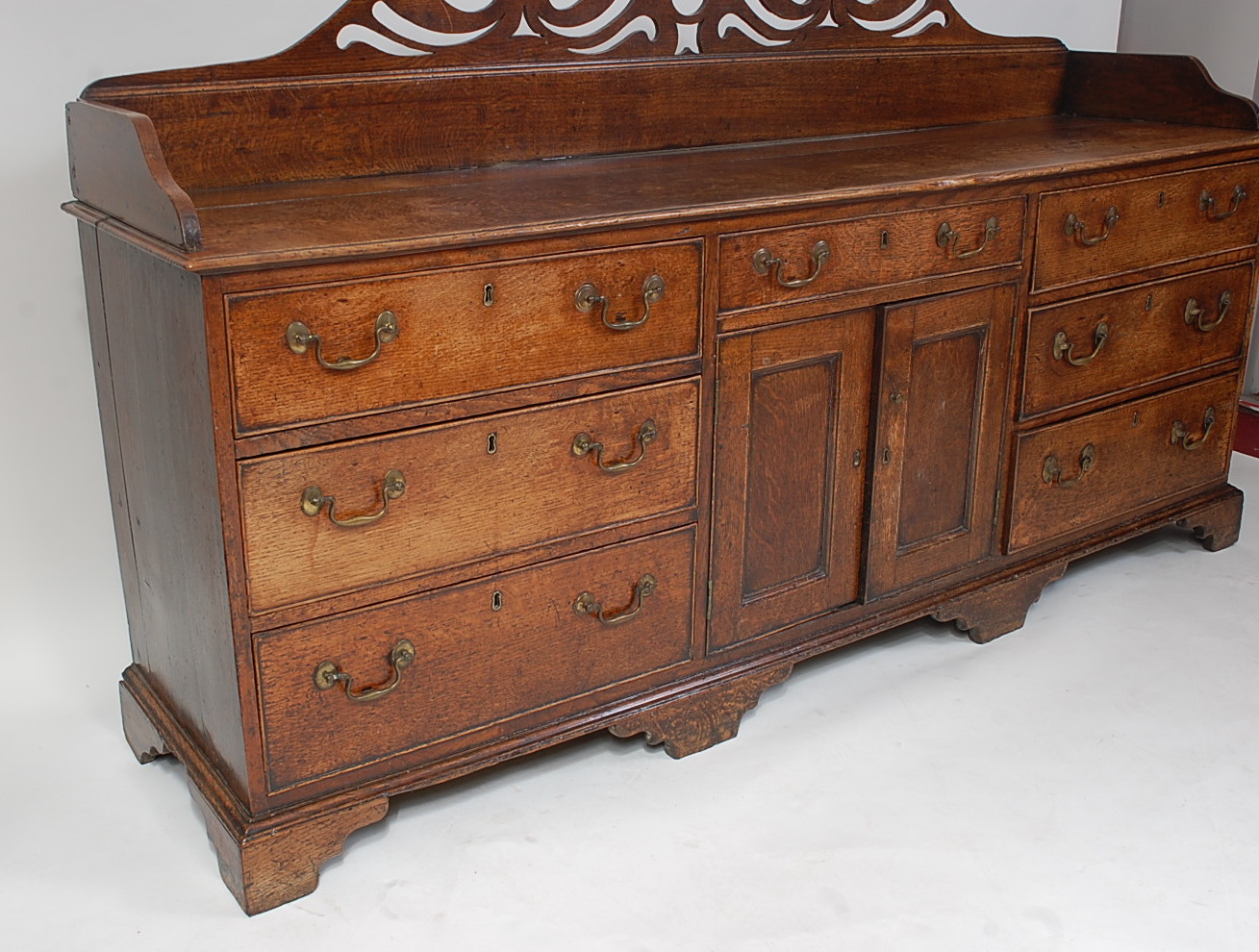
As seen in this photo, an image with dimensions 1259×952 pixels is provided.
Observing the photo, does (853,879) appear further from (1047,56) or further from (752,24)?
(1047,56)

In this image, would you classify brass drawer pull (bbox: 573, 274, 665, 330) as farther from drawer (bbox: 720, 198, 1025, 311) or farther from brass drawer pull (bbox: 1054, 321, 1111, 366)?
brass drawer pull (bbox: 1054, 321, 1111, 366)

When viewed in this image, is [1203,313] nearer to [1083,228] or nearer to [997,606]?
[1083,228]

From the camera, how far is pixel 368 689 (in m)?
2.18

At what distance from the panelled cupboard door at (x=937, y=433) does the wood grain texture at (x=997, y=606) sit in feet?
0.31

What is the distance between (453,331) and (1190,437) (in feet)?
6.62

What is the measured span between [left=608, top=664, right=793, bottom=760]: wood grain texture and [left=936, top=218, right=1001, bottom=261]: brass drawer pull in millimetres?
854

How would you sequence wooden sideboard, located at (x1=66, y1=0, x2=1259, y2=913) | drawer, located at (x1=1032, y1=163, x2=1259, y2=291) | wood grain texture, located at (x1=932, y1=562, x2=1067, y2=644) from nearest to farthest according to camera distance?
1. wooden sideboard, located at (x1=66, y1=0, x2=1259, y2=913)
2. drawer, located at (x1=1032, y1=163, x2=1259, y2=291)
3. wood grain texture, located at (x1=932, y1=562, x2=1067, y2=644)

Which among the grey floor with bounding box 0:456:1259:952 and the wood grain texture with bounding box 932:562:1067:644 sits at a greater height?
the wood grain texture with bounding box 932:562:1067:644

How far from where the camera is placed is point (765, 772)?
252cm

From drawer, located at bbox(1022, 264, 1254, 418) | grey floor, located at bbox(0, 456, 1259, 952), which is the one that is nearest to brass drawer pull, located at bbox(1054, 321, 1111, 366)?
drawer, located at bbox(1022, 264, 1254, 418)

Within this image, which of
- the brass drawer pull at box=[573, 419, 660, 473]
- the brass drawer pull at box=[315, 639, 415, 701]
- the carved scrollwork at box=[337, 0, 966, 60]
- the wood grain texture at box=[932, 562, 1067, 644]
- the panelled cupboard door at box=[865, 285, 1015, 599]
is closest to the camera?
the brass drawer pull at box=[315, 639, 415, 701]

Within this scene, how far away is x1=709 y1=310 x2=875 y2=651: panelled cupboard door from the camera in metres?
2.44

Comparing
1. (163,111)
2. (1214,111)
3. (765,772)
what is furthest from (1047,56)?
(163,111)

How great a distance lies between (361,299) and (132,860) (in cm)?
105
